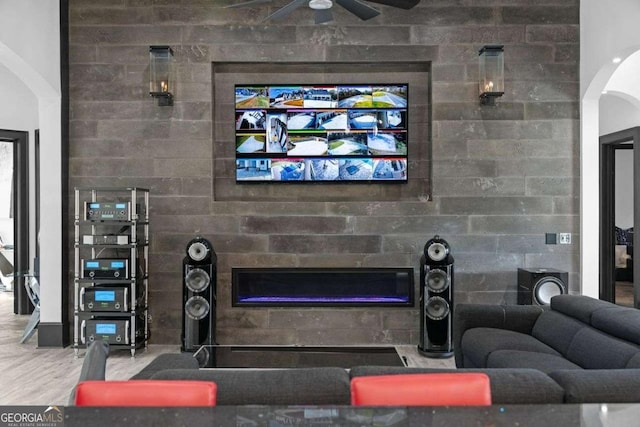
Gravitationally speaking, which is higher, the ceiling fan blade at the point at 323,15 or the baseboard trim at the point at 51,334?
the ceiling fan blade at the point at 323,15

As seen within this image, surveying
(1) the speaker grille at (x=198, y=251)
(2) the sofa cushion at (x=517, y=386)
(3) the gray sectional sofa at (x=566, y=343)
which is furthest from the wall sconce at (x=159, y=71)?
(2) the sofa cushion at (x=517, y=386)

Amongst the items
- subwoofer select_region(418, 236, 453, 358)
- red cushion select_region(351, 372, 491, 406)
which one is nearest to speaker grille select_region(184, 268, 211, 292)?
subwoofer select_region(418, 236, 453, 358)

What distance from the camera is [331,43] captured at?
489 centimetres

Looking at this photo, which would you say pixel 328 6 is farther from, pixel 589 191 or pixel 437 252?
pixel 589 191

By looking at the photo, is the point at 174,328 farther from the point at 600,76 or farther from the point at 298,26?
the point at 600,76

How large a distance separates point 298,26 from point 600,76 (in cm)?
278

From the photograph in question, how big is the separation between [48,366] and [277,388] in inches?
136

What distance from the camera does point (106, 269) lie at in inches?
179

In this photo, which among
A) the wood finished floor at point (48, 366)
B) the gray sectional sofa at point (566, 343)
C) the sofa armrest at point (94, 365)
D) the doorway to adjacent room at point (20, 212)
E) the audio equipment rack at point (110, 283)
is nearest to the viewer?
the gray sectional sofa at point (566, 343)

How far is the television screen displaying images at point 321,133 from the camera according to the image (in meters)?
4.95

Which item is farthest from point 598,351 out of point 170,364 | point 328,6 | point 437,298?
point 328,6

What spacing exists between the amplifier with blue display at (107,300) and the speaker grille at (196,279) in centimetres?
57

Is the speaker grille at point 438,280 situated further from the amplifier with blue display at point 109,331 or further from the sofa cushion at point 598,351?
the amplifier with blue display at point 109,331

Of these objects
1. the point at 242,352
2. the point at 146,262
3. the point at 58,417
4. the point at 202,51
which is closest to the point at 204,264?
the point at 146,262
